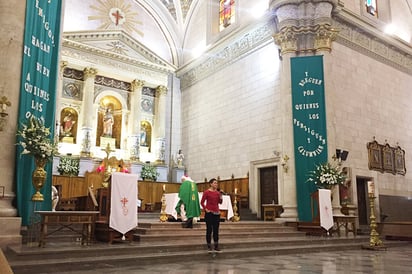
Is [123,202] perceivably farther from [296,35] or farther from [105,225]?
[296,35]

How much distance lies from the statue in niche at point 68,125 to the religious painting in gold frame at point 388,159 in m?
14.0

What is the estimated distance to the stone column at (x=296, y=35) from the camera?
14.4m

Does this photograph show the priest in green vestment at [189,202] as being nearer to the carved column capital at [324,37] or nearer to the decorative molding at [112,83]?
the carved column capital at [324,37]

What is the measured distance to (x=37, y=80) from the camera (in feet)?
27.9

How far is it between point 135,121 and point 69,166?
4.14m

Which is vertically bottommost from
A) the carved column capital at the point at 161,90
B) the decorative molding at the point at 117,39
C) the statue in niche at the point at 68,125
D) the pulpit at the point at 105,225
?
the pulpit at the point at 105,225

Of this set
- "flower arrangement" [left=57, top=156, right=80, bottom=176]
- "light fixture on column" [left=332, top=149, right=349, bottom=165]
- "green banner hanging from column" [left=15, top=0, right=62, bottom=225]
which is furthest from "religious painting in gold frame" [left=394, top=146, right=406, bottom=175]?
"green banner hanging from column" [left=15, top=0, right=62, bottom=225]

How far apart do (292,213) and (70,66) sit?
12254 mm

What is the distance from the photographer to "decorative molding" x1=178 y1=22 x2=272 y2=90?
1640cm

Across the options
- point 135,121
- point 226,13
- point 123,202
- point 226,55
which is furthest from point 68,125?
point 123,202

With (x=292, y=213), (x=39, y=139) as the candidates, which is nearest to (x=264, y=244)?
(x=292, y=213)

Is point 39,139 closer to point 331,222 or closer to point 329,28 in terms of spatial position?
point 331,222

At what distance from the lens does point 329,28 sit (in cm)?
1454

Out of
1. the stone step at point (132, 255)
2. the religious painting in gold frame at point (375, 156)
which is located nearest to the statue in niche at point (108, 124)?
the religious painting in gold frame at point (375, 156)
